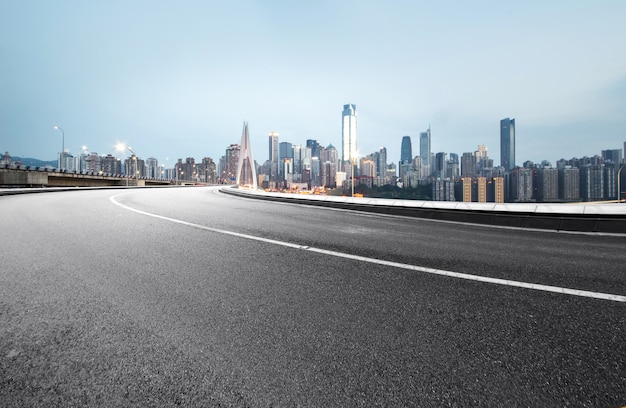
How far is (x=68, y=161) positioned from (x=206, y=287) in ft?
789

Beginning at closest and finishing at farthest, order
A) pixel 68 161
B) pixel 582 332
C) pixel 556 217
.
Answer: pixel 582 332, pixel 556 217, pixel 68 161

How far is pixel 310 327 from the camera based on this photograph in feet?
7.72

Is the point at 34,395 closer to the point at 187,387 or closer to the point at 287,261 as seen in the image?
the point at 187,387

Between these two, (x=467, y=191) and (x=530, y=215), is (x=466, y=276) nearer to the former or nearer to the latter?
(x=530, y=215)

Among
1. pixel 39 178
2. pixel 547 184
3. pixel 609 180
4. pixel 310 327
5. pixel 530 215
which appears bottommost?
pixel 310 327

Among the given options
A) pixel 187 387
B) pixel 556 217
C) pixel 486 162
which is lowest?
pixel 187 387

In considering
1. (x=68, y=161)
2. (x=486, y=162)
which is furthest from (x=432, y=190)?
(x=68, y=161)

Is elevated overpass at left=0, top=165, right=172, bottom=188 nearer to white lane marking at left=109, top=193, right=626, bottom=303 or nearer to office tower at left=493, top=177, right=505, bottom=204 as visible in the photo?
white lane marking at left=109, top=193, right=626, bottom=303

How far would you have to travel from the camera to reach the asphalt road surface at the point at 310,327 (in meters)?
1.67

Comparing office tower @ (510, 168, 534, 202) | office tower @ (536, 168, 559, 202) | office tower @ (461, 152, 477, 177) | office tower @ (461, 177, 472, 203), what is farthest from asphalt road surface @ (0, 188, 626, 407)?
office tower @ (461, 152, 477, 177)

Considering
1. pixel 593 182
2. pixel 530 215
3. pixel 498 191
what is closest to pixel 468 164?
pixel 593 182

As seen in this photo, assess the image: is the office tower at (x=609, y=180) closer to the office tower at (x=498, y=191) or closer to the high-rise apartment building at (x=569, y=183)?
the high-rise apartment building at (x=569, y=183)

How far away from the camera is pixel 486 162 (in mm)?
168000

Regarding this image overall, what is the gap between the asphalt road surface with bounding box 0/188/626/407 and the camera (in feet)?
5.47
